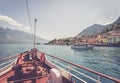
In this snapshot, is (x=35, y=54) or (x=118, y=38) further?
(x=118, y=38)

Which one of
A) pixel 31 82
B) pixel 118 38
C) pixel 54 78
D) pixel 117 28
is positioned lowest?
pixel 31 82

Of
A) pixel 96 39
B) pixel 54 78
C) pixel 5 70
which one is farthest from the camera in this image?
pixel 96 39

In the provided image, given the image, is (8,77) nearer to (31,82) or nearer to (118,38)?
(31,82)

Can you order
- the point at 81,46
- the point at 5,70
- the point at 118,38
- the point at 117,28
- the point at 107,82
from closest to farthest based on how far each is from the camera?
the point at 5,70 → the point at 107,82 → the point at 81,46 → the point at 118,38 → the point at 117,28

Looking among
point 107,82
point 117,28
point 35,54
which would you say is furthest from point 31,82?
point 117,28

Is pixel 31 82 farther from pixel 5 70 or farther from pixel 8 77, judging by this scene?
pixel 5 70

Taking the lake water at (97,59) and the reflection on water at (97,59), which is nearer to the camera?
the lake water at (97,59)

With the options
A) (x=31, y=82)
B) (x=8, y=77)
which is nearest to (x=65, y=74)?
(x=31, y=82)

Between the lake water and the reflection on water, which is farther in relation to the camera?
the reflection on water

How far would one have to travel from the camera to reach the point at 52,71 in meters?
5.05

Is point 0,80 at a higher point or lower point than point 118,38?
lower

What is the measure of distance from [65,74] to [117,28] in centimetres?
21622

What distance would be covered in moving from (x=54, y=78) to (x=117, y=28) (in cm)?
21789

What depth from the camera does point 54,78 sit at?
493 cm
